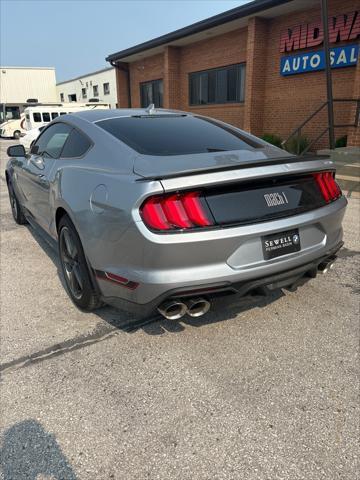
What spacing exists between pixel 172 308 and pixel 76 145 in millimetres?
1744

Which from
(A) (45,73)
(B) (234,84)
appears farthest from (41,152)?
(A) (45,73)

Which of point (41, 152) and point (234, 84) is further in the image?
point (234, 84)

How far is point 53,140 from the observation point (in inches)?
154

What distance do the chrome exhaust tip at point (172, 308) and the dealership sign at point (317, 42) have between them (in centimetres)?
1105

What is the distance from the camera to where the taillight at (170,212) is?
214cm

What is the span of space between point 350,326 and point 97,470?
2073mm

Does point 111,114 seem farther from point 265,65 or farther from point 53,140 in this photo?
point 265,65

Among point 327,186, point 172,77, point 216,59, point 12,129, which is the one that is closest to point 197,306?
point 327,186

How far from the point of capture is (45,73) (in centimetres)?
5134

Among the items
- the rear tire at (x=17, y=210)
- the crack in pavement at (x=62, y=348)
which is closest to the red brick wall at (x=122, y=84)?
the rear tire at (x=17, y=210)

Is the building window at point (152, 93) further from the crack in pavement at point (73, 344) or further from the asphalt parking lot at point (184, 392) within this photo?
the crack in pavement at point (73, 344)

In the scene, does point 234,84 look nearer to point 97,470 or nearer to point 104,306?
point 104,306

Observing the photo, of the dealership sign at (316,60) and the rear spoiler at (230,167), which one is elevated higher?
the dealership sign at (316,60)

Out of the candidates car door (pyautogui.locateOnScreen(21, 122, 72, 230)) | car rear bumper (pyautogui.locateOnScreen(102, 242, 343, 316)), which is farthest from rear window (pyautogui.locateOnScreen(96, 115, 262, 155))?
car rear bumper (pyautogui.locateOnScreen(102, 242, 343, 316))
